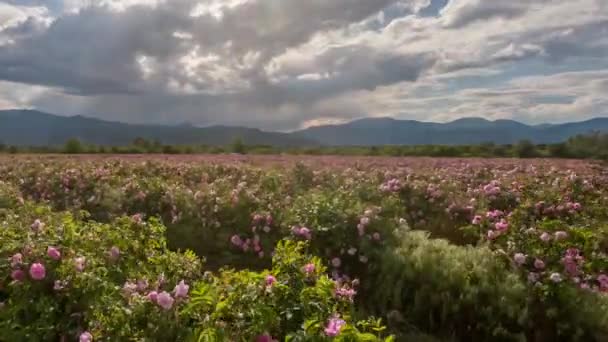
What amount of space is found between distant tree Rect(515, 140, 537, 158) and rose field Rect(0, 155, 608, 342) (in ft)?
99.5

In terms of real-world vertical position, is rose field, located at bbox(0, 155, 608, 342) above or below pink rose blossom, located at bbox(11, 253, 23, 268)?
below

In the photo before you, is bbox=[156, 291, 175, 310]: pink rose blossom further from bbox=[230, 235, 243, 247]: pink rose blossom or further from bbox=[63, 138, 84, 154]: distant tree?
bbox=[63, 138, 84, 154]: distant tree

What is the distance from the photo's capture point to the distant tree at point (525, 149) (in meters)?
39.9

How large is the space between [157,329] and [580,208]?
650 centimetres

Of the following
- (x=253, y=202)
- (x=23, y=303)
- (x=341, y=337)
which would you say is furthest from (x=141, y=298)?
(x=253, y=202)

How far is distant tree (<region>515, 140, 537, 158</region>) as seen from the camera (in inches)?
1570

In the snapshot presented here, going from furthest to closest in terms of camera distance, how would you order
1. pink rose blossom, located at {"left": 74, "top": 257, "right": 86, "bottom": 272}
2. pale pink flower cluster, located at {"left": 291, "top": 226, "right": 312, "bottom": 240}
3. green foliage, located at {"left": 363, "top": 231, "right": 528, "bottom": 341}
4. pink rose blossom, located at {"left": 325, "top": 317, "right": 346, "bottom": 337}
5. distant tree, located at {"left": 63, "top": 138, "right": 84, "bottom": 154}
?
distant tree, located at {"left": 63, "top": 138, "right": 84, "bottom": 154}, pale pink flower cluster, located at {"left": 291, "top": 226, "right": 312, "bottom": 240}, green foliage, located at {"left": 363, "top": 231, "right": 528, "bottom": 341}, pink rose blossom, located at {"left": 74, "top": 257, "right": 86, "bottom": 272}, pink rose blossom, located at {"left": 325, "top": 317, "right": 346, "bottom": 337}

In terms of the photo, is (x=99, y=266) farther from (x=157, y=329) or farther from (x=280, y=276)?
(x=280, y=276)

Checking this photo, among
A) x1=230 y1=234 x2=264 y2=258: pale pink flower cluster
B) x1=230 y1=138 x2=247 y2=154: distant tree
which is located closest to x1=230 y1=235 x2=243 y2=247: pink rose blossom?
→ x1=230 y1=234 x2=264 y2=258: pale pink flower cluster

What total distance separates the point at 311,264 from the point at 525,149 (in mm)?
41833

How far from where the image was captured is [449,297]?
6051 mm

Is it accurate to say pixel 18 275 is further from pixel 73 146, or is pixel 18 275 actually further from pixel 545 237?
pixel 73 146

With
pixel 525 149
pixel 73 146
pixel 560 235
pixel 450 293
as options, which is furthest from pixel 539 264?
pixel 73 146

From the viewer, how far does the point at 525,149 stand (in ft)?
137
